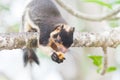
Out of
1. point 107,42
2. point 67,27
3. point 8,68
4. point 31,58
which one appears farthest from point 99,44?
point 8,68

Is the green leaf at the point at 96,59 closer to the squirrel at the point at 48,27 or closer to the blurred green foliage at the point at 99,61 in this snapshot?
the blurred green foliage at the point at 99,61

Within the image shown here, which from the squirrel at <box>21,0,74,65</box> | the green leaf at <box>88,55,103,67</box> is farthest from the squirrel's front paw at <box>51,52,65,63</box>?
the green leaf at <box>88,55,103,67</box>

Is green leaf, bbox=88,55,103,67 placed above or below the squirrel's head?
below

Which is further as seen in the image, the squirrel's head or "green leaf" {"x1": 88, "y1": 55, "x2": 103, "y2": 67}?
"green leaf" {"x1": 88, "y1": 55, "x2": 103, "y2": 67}

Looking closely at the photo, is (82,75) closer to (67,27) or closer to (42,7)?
Answer: (42,7)

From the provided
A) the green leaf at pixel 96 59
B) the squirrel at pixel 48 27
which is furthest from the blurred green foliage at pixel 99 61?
the squirrel at pixel 48 27

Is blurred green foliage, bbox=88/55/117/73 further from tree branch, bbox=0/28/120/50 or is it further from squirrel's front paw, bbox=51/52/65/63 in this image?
squirrel's front paw, bbox=51/52/65/63
